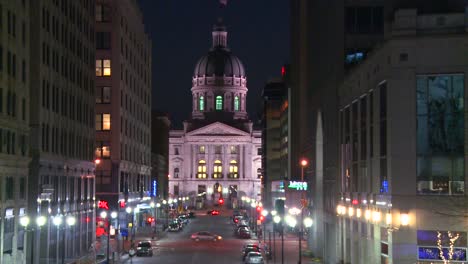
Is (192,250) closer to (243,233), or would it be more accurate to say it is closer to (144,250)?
(144,250)

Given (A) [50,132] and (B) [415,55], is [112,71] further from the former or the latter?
(B) [415,55]

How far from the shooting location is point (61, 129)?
74.2 m

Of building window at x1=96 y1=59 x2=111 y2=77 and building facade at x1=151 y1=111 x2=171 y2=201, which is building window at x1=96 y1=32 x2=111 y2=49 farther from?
building facade at x1=151 y1=111 x2=171 y2=201

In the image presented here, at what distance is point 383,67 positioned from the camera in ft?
156

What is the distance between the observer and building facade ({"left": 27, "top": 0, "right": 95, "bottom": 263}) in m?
65.9

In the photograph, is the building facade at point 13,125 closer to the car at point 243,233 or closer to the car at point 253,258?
the car at point 253,258

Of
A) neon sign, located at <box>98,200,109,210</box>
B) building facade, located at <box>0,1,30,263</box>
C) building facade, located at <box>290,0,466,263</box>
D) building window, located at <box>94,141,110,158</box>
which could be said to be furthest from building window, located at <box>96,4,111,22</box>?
building facade, located at <box>0,1,30,263</box>

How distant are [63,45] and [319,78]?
841 inches

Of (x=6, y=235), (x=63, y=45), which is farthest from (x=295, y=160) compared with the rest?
(x=6, y=235)

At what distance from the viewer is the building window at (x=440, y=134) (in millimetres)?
44750

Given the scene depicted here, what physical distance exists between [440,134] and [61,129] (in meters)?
37.0

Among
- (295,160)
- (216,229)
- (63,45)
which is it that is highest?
(63,45)

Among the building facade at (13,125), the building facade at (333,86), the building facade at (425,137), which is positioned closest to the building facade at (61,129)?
the building facade at (13,125)

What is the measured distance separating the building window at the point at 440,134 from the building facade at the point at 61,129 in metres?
24.2
